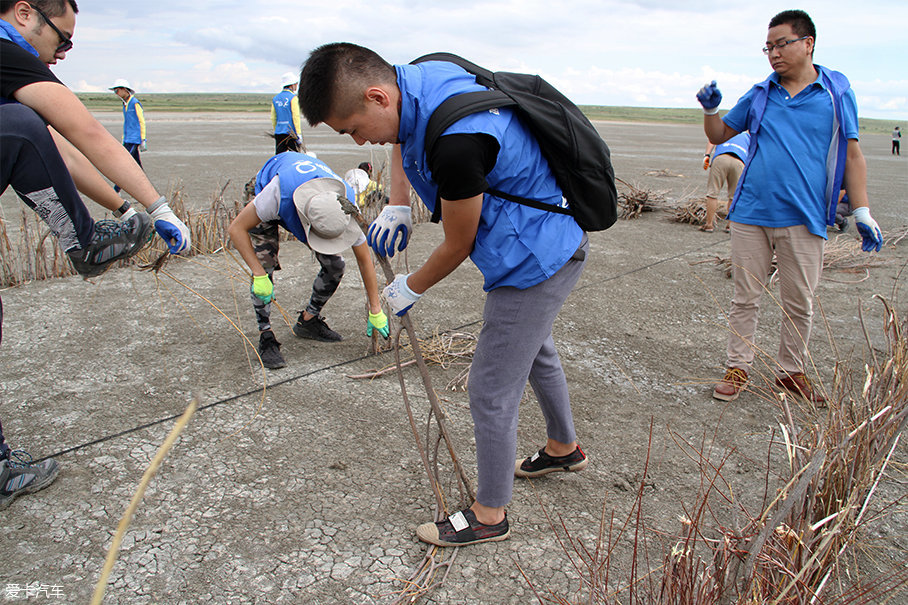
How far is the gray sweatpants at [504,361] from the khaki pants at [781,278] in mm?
1540

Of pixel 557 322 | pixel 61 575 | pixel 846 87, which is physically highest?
pixel 846 87

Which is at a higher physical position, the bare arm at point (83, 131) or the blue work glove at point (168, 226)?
the bare arm at point (83, 131)

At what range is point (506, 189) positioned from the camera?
1.70 metres

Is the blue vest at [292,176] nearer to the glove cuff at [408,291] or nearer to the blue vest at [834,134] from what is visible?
the glove cuff at [408,291]

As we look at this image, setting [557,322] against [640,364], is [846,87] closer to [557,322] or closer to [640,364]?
[640,364]

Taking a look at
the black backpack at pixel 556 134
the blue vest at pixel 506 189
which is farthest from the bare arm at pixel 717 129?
the blue vest at pixel 506 189

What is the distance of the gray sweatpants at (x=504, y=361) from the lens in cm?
180

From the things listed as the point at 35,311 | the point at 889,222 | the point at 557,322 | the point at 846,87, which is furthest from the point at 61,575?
the point at 889,222

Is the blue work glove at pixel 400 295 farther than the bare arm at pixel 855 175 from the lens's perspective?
No

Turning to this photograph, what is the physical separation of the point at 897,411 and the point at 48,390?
3712mm

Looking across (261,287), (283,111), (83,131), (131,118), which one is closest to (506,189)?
(83,131)

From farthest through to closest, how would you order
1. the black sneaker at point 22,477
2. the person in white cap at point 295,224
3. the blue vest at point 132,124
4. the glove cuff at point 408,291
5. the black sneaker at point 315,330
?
the blue vest at point 132,124 → the black sneaker at point 315,330 → the person in white cap at point 295,224 → the black sneaker at point 22,477 → the glove cuff at point 408,291

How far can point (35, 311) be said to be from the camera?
4027mm

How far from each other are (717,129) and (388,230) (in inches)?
83.3
